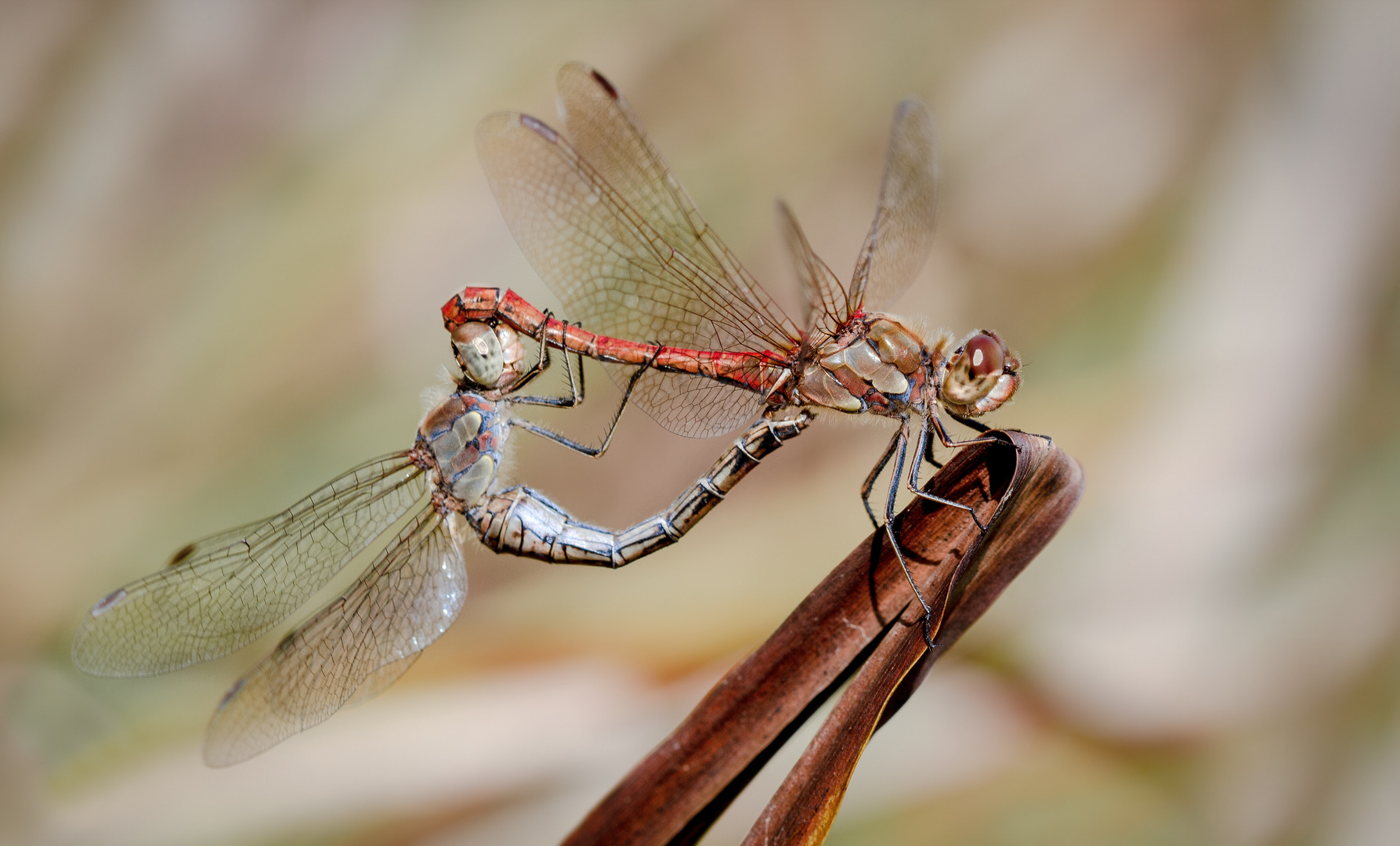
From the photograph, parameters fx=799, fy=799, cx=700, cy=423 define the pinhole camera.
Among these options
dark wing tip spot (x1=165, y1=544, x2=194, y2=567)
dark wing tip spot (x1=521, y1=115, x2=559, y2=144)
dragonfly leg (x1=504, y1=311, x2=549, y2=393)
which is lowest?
dragonfly leg (x1=504, y1=311, x2=549, y2=393)

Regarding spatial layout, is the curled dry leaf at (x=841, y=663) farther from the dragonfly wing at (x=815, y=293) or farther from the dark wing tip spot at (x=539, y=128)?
the dark wing tip spot at (x=539, y=128)

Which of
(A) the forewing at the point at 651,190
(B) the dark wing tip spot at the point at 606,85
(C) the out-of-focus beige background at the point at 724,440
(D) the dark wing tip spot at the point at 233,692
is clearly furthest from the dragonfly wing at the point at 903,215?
(D) the dark wing tip spot at the point at 233,692

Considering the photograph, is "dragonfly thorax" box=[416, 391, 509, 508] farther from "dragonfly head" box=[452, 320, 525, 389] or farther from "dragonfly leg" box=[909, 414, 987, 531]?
"dragonfly leg" box=[909, 414, 987, 531]

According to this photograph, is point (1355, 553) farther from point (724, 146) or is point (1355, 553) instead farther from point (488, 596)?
point (488, 596)

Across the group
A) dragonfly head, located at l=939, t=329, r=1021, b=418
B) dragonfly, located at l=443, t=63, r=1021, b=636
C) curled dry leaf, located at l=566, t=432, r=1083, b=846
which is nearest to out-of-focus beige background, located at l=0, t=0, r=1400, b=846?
dragonfly, located at l=443, t=63, r=1021, b=636

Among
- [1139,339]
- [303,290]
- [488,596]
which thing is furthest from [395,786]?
[1139,339]
